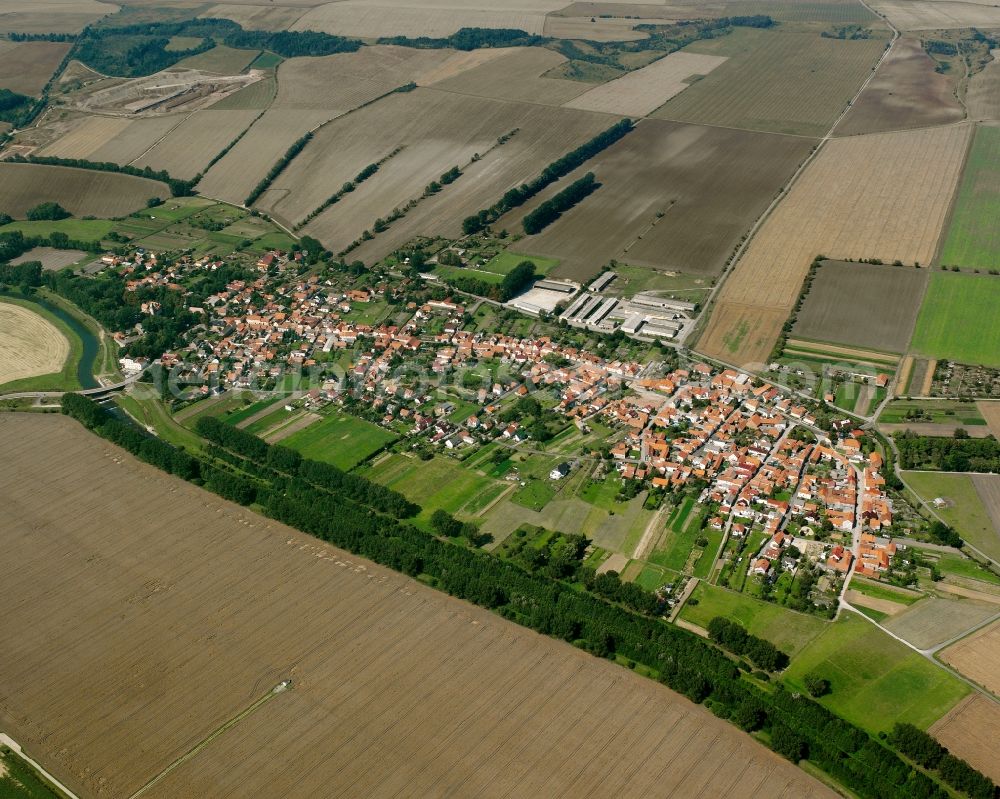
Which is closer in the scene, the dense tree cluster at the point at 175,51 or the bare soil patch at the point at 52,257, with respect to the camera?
the bare soil patch at the point at 52,257

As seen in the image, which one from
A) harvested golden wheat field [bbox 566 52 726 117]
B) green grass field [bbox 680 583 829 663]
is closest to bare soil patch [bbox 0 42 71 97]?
harvested golden wheat field [bbox 566 52 726 117]

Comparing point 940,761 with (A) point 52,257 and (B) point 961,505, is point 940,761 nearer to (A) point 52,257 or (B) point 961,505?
(B) point 961,505

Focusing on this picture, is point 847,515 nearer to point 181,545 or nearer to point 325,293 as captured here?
point 181,545

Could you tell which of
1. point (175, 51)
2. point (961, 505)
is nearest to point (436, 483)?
point (961, 505)

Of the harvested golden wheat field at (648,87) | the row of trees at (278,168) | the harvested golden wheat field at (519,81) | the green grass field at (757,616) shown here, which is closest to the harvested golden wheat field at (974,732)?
the green grass field at (757,616)

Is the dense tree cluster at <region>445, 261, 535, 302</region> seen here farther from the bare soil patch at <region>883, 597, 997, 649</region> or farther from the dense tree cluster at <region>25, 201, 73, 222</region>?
Result: the dense tree cluster at <region>25, 201, 73, 222</region>

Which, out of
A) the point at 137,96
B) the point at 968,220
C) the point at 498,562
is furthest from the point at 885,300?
the point at 137,96

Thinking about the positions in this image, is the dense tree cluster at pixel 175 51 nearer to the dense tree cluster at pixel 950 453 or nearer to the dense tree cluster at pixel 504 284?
the dense tree cluster at pixel 504 284
